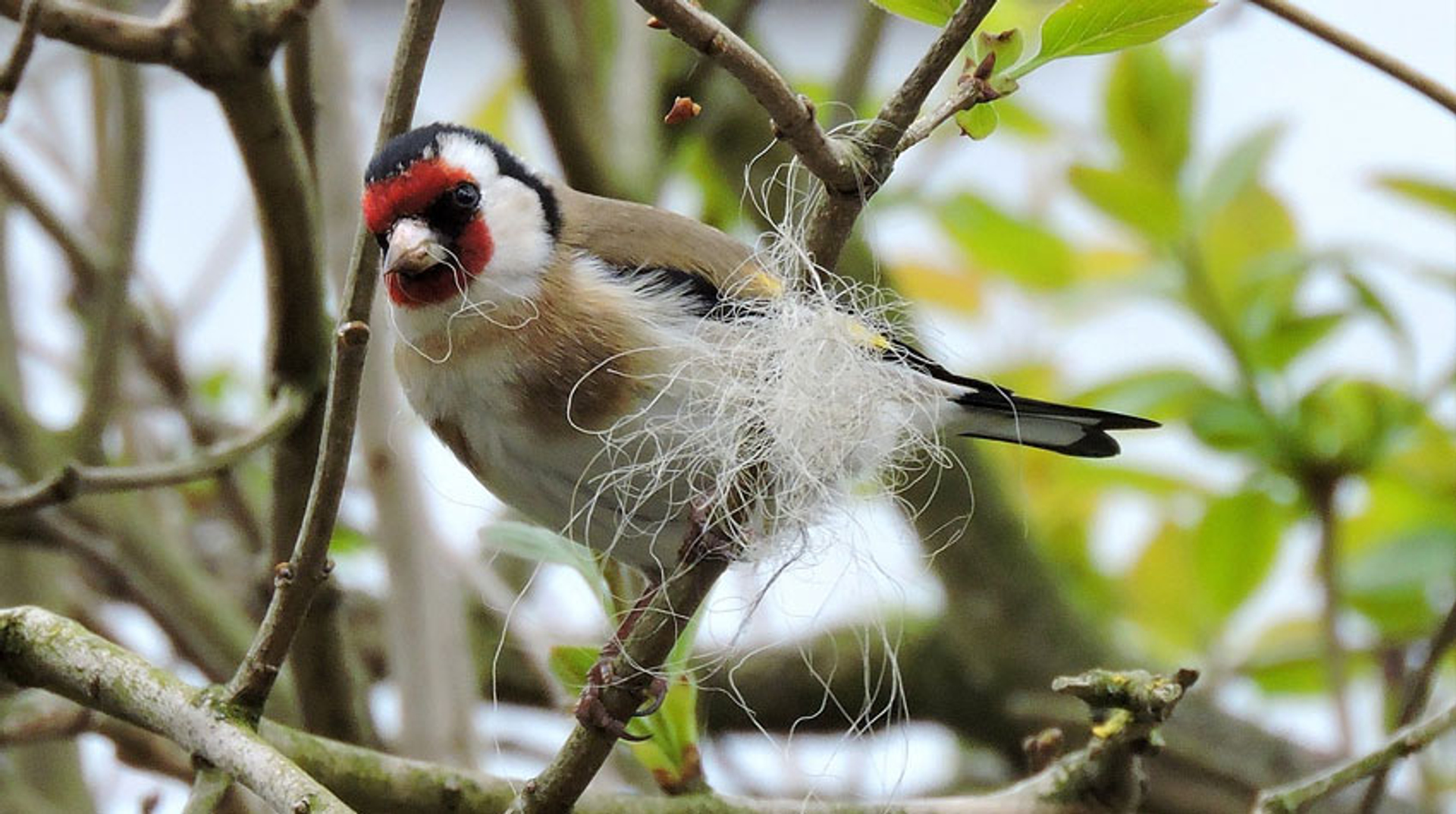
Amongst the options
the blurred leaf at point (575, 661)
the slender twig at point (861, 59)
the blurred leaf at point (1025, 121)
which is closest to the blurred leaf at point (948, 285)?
the blurred leaf at point (1025, 121)

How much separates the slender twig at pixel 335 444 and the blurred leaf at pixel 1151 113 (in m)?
1.15

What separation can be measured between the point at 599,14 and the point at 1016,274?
0.73 meters

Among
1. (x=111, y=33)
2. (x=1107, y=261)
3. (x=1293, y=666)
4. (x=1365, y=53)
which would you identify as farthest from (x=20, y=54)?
(x=1107, y=261)

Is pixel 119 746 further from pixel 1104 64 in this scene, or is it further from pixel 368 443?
pixel 1104 64

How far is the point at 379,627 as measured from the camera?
249 centimetres

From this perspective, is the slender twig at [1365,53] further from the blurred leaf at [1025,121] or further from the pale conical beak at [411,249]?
the blurred leaf at [1025,121]

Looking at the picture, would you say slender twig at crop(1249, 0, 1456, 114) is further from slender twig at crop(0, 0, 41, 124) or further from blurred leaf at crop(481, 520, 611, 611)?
slender twig at crop(0, 0, 41, 124)

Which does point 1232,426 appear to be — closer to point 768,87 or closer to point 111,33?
point 768,87

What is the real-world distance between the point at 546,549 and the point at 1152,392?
83cm

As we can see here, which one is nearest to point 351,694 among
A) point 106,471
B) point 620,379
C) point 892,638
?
point 106,471

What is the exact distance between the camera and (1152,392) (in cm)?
192

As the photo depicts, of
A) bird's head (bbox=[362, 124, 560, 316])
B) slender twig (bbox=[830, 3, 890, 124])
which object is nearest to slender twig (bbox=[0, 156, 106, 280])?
bird's head (bbox=[362, 124, 560, 316])

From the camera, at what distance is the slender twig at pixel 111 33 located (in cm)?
122

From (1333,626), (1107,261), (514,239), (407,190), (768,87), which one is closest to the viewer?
(768,87)
